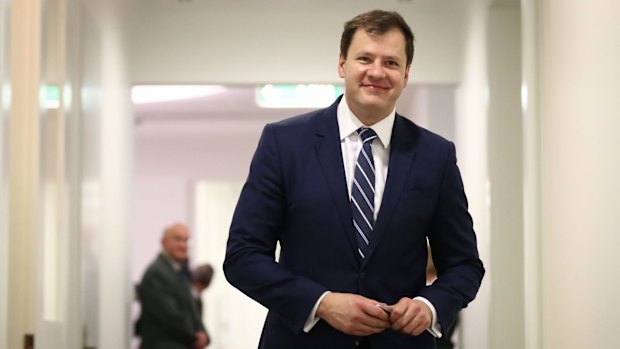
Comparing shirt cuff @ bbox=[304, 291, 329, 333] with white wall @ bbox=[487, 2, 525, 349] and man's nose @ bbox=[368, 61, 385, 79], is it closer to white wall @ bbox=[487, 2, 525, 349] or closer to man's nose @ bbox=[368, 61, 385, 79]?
man's nose @ bbox=[368, 61, 385, 79]

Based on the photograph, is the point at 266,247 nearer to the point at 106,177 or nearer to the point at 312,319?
the point at 312,319

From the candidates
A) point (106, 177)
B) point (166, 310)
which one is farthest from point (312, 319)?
point (166, 310)

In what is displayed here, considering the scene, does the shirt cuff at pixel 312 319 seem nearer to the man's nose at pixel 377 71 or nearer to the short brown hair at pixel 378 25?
the man's nose at pixel 377 71

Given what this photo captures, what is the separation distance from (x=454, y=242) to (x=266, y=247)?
0.45m

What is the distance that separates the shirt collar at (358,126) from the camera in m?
2.71

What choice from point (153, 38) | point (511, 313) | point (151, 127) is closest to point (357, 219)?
point (511, 313)

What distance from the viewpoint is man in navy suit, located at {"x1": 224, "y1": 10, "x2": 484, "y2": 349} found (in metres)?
2.59

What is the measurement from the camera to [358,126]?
2719mm

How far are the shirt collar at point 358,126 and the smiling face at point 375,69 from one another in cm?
5

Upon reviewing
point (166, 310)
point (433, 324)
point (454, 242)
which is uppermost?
point (454, 242)

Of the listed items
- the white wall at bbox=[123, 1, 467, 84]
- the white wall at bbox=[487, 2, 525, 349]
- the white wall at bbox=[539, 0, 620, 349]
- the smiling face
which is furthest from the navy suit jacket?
the white wall at bbox=[123, 1, 467, 84]

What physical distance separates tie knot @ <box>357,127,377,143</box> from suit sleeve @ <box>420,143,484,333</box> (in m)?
0.19

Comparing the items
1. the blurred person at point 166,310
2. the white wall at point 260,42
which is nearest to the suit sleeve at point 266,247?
the white wall at point 260,42

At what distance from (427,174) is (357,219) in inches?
8.1
